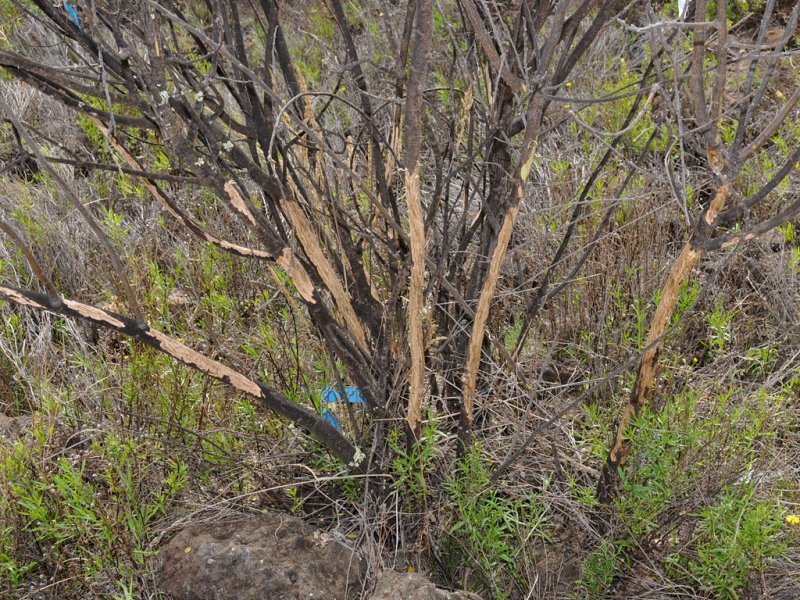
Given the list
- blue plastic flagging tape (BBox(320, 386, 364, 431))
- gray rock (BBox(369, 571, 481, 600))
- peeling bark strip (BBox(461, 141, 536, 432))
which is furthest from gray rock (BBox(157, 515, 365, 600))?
peeling bark strip (BBox(461, 141, 536, 432))

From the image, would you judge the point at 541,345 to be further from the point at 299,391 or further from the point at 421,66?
the point at 421,66

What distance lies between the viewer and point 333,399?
245cm

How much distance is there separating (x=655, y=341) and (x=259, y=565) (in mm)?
1153

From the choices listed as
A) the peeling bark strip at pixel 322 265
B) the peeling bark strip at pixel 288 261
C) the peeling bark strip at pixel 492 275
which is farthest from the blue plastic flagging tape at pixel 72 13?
the peeling bark strip at pixel 492 275

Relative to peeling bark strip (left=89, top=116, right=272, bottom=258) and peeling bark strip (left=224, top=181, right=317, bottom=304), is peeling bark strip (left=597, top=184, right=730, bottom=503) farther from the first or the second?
peeling bark strip (left=89, top=116, right=272, bottom=258)

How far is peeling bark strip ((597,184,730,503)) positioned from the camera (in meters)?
1.83

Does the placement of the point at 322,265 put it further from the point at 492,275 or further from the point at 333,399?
the point at 333,399

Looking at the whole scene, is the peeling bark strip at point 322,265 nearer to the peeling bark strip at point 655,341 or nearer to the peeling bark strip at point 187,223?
the peeling bark strip at point 187,223

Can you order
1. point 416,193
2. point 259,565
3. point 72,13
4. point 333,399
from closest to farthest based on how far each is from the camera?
point 416,193 → point 72,13 → point 259,565 → point 333,399

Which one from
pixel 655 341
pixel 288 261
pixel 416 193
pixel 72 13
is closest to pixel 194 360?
pixel 288 261

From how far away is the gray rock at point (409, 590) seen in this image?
6.15ft

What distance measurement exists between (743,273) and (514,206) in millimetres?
1663

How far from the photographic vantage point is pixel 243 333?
2.92 meters

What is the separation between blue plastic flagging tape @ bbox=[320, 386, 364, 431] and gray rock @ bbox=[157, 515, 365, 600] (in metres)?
0.33
